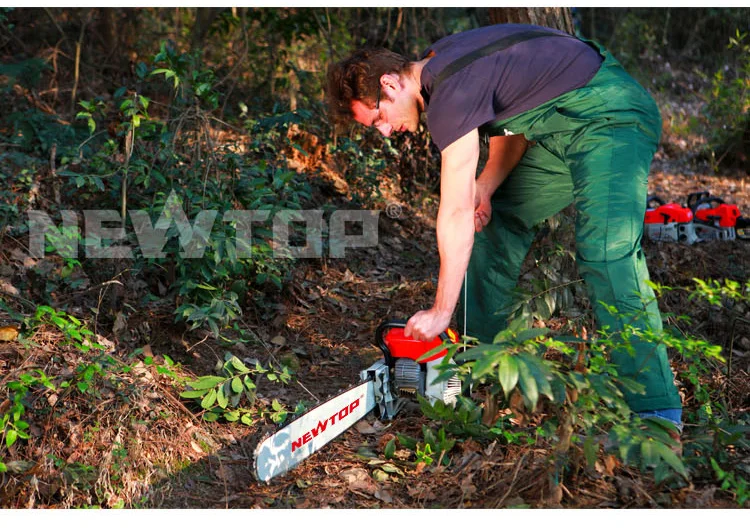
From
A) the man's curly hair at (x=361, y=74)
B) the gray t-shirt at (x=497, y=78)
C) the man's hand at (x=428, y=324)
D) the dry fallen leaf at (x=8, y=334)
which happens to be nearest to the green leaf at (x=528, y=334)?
the man's hand at (x=428, y=324)

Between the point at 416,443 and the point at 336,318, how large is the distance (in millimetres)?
1647

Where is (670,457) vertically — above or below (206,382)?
above

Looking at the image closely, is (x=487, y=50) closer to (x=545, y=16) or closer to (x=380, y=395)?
(x=380, y=395)

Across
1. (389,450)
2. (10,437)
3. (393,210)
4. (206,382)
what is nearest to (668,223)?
(393,210)

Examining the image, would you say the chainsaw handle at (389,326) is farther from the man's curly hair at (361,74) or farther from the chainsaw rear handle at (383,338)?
the man's curly hair at (361,74)

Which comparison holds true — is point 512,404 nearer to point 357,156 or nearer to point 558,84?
point 558,84

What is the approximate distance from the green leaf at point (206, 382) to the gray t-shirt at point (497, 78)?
1.42 metres

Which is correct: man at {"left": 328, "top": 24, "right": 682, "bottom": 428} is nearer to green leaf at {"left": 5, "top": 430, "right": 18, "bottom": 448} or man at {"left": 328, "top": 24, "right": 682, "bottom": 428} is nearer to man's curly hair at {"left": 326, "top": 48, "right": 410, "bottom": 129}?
man's curly hair at {"left": 326, "top": 48, "right": 410, "bottom": 129}

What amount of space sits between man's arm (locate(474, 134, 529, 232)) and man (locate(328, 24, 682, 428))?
1.04ft

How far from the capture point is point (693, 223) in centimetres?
599

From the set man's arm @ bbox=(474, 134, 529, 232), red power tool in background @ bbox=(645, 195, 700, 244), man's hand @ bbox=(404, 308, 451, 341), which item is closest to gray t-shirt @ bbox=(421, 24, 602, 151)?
man's arm @ bbox=(474, 134, 529, 232)

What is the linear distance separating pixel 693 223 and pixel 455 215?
3955 millimetres

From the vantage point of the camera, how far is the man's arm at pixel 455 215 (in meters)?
2.68

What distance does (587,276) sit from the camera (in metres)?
2.92
